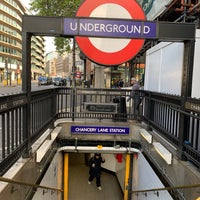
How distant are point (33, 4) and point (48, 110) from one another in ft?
42.8

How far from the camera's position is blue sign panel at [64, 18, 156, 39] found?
3.94 metres

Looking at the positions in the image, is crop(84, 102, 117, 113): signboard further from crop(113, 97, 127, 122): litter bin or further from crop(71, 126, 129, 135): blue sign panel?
crop(71, 126, 129, 135): blue sign panel

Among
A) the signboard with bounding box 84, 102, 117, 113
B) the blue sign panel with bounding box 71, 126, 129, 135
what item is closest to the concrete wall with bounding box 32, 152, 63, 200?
the blue sign panel with bounding box 71, 126, 129, 135

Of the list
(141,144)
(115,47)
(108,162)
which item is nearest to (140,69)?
(108,162)

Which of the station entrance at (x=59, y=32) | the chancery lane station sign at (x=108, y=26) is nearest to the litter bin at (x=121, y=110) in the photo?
the station entrance at (x=59, y=32)

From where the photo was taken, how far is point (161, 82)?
295 inches

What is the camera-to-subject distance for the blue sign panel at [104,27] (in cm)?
394

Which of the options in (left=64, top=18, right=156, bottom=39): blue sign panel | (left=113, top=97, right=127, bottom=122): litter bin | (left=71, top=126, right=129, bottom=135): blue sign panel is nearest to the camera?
(left=64, top=18, right=156, bottom=39): blue sign panel

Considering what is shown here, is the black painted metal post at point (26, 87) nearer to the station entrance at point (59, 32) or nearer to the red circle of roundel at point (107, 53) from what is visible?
the station entrance at point (59, 32)

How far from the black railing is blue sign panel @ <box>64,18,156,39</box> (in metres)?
1.33

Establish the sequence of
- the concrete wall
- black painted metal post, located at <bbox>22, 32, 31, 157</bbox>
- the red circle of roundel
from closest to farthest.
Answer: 1. black painted metal post, located at <bbox>22, 32, 31, 157</bbox>
2. the red circle of roundel
3. the concrete wall

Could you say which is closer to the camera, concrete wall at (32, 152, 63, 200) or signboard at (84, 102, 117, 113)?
concrete wall at (32, 152, 63, 200)

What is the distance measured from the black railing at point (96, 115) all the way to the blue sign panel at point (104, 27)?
133cm

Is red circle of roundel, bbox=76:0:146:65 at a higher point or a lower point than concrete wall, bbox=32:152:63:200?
higher
